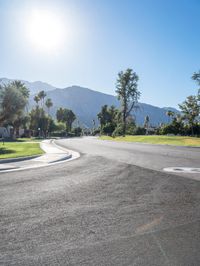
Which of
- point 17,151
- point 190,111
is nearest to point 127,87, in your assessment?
point 190,111

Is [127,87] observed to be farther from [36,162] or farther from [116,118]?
[36,162]

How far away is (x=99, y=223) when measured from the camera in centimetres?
582

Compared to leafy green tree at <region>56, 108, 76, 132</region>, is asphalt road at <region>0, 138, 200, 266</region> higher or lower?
lower

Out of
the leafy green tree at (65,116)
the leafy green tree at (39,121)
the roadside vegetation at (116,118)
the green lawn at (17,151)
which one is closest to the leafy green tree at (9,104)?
the roadside vegetation at (116,118)

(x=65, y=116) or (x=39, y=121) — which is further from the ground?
(x=65, y=116)

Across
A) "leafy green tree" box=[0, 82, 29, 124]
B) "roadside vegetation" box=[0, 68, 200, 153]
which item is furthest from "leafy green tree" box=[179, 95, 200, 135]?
"leafy green tree" box=[0, 82, 29, 124]

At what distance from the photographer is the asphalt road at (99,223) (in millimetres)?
4379

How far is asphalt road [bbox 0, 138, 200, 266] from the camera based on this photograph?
4.38 m

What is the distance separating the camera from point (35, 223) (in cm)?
575

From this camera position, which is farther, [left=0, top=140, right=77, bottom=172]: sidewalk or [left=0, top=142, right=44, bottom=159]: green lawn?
[left=0, top=142, right=44, bottom=159]: green lawn

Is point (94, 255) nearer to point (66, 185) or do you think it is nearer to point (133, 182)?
point (66, 185)

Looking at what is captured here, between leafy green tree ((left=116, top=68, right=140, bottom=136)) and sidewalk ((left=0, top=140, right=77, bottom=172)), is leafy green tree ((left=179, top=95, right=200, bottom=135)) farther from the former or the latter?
sidewalk ((left=0, top=140, right=77, bottom=172))

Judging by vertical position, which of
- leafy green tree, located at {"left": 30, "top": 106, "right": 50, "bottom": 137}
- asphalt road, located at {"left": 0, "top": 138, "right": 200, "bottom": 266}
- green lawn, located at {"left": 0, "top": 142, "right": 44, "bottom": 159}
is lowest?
green lawn, located at {"left": 0, "top": 142, "right": 44, "bottom": 159}

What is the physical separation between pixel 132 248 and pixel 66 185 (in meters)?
5.28
